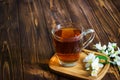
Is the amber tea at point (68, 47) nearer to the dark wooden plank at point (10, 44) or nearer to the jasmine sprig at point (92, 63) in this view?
the jasmine sprig at point (92, 63)

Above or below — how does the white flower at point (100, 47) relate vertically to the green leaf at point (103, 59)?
above

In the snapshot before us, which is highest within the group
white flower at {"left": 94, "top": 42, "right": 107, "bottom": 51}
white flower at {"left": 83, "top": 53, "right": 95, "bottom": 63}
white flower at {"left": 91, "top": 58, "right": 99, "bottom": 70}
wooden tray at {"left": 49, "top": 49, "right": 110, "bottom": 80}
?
white flower at {"left": 94, "top": 42, "right": 107, "bottom": 51}

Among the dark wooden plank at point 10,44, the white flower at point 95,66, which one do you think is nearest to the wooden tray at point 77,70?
the white flower at point 95,66

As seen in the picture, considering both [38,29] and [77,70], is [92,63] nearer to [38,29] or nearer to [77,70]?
[77,70]

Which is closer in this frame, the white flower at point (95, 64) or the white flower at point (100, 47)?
the white flower at point (95, 64)

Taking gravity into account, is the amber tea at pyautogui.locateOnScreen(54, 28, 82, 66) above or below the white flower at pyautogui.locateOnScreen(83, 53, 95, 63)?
above

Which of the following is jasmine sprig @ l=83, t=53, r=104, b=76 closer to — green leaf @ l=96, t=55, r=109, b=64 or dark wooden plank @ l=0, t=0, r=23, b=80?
green leaf @ l=96, t=55, r=109, b=64

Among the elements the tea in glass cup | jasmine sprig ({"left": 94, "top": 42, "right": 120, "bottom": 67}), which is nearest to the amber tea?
the tea in glass cup

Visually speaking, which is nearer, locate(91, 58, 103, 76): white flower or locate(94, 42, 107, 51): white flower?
locate(91, 58, 103, 76): white flower
